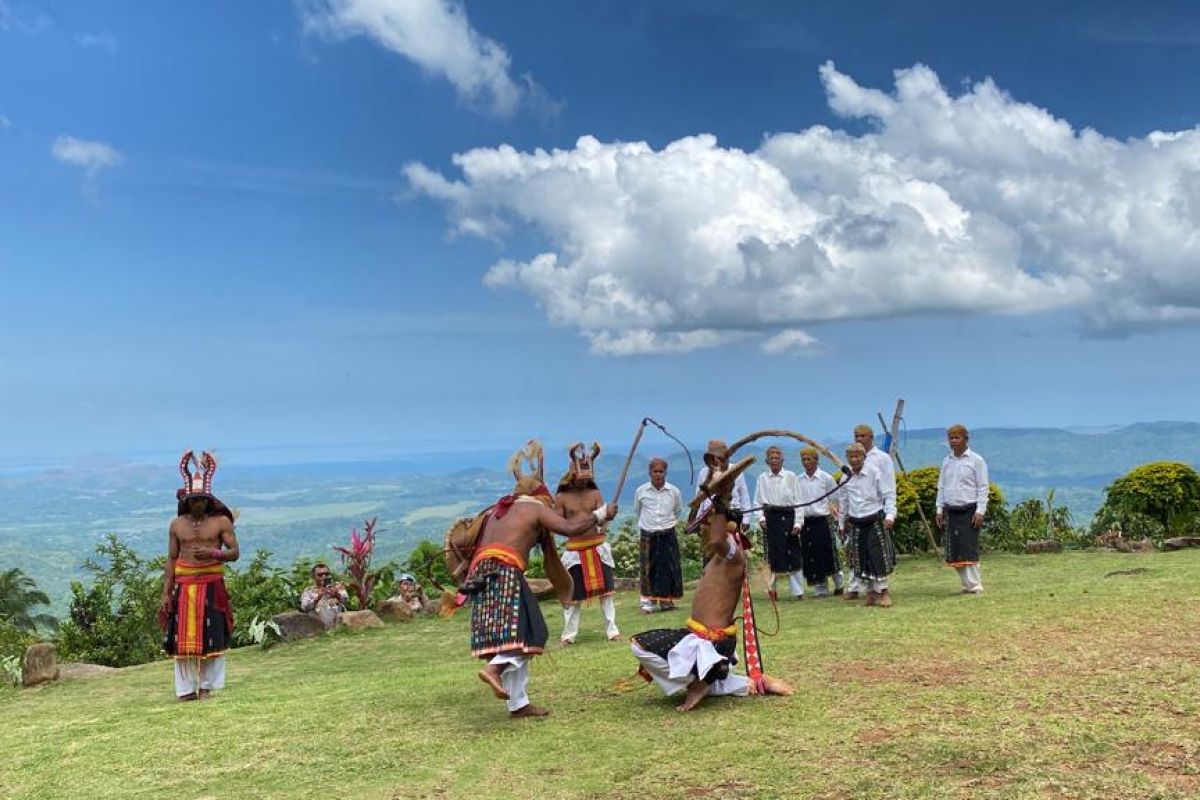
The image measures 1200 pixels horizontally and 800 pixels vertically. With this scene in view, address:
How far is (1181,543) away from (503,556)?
41.8ft

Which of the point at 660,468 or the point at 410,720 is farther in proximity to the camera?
the point at 660,468

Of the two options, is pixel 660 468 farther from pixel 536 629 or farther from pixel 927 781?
pixel 927 781

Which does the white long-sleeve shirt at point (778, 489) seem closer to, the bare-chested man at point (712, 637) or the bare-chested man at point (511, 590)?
the bare-chested man at point (712, 637)

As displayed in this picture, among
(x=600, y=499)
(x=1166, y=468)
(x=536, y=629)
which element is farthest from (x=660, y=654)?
(x=1166, y=468)

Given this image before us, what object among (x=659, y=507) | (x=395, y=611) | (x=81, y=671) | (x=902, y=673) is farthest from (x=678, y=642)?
(x=81, y=671)

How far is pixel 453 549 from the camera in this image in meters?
7.88

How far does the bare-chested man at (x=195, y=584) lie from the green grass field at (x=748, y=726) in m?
0.45

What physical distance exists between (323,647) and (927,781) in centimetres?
961

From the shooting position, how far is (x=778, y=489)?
13.2 metres

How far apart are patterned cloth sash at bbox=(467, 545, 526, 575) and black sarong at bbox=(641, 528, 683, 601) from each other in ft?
17.2

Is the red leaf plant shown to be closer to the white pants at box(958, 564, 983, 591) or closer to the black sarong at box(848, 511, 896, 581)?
the black sarong at box(848, 511, 896, 581)

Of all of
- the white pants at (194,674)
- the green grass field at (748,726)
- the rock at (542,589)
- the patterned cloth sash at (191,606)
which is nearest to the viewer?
the green grass field at (748,726)

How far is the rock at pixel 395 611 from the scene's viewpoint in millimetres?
14555

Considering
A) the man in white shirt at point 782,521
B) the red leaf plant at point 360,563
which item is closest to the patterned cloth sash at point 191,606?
the red leaf plant at point 360,563
